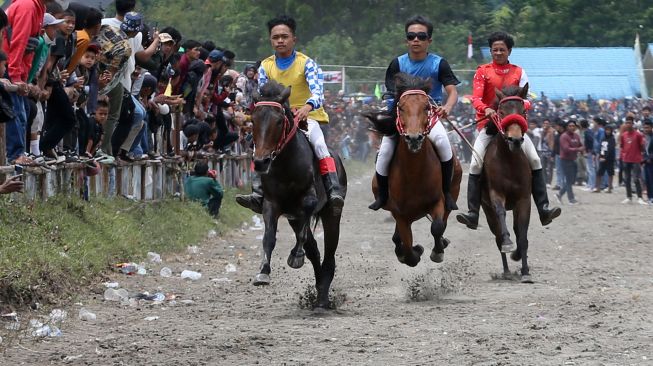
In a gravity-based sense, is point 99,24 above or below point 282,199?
above

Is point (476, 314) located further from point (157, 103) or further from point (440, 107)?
point (157, 103)

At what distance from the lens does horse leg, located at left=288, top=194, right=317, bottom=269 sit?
36.2ft

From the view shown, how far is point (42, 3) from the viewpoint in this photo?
12.6 m

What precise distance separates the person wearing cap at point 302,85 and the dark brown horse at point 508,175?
2406 millimetres

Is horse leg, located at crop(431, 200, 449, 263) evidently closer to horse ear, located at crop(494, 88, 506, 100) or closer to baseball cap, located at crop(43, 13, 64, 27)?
horse ear, located at crop(494, 88, 506, 100)

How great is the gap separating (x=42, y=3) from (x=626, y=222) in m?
14.1

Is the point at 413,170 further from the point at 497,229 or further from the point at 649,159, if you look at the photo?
the point at 649,159

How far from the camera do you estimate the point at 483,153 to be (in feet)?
47.4

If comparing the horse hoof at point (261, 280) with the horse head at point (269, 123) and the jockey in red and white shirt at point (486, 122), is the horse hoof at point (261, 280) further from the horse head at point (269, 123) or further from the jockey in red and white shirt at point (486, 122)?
the jockey in red and white shirt at point (486, 122)

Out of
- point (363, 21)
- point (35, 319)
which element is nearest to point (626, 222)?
point (35, 319)

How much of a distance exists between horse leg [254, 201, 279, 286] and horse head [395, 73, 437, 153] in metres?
1.48

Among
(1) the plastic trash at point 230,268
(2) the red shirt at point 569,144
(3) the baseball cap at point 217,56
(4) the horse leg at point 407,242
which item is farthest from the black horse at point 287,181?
(2) the red shirt at point 569,144

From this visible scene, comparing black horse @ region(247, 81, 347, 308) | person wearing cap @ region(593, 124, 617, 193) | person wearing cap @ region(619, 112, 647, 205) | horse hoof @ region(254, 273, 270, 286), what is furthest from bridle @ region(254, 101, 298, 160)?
person wearing cap @ region(593, 124, 617, 193)

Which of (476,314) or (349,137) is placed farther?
(349,137)
